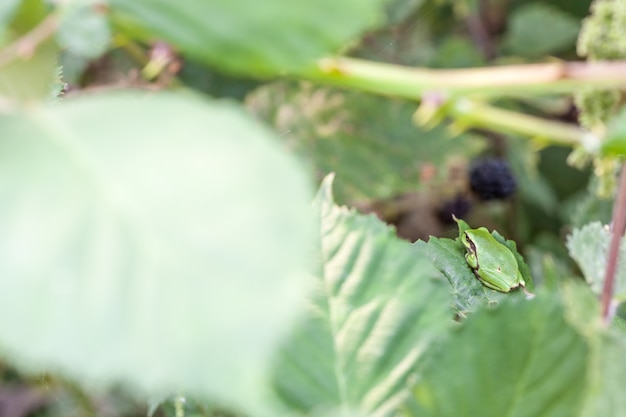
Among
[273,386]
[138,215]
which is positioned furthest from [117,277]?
[273,386]

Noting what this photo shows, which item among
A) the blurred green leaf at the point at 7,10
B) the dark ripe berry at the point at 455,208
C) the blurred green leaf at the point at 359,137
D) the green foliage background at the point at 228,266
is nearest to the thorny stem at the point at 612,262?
the green foliage background at the point at 228,266

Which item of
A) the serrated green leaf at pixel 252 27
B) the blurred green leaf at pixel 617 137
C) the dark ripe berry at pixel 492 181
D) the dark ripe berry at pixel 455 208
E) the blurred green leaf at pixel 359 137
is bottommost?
the dark ripe berry at pixel 455 208

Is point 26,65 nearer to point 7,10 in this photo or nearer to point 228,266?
point 7,10

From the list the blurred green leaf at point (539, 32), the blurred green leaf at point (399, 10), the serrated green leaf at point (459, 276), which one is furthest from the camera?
the blurred green leaf at point (539, 32)

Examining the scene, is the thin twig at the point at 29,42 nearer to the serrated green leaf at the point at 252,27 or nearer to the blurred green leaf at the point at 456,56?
the serrated green leaf at the point at 252,27

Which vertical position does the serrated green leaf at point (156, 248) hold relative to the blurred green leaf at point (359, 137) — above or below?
above

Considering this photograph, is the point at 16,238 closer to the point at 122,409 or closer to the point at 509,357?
the point at 509,357
